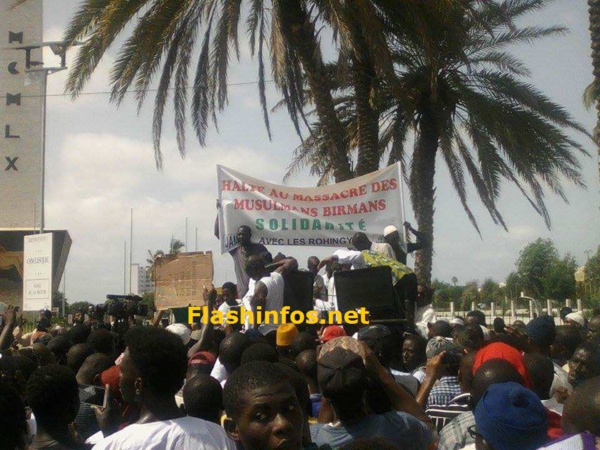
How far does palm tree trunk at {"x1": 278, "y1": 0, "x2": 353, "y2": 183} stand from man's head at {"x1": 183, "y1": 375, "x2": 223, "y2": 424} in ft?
27.4

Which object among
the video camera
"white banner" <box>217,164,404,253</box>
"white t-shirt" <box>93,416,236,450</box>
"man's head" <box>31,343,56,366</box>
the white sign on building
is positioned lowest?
"white t-shirt" <box>93,416,236,450</box>

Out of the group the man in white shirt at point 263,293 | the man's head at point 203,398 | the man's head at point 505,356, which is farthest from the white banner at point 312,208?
the man's head at point 203,398

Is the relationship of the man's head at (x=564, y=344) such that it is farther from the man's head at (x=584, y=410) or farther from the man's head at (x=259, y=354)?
the man's head at (x=584, y=410)

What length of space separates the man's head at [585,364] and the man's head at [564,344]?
1.30 metres

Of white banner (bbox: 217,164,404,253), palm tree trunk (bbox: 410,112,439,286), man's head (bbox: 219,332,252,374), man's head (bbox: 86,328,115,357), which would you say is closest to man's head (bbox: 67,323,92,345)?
man's head (bbox: 86,328,115,357)

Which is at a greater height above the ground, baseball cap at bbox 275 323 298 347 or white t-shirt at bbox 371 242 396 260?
white t-shirt at bbox 371 242 396 260

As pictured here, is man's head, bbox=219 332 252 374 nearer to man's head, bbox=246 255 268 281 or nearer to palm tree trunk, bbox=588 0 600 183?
man's head, bbox=246 255 268 281

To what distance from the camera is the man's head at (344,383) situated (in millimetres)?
3242

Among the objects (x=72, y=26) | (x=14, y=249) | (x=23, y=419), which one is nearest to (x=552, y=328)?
(x=23, y=419)

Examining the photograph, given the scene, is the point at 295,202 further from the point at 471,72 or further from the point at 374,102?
the point at 471,72

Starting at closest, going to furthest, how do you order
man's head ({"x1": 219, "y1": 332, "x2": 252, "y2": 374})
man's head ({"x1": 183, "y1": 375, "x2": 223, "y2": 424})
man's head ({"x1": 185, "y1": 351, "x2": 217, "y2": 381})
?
man's head ({"x1": 183, "y1": 375, "x2": 223, "y2": 424})
man's head ({"x1": 219, "y1": 332, "x2": 252, "y2": 374})
man's head ({"x1": 185, "y1": 351, "x2": 217, "y2": 381})

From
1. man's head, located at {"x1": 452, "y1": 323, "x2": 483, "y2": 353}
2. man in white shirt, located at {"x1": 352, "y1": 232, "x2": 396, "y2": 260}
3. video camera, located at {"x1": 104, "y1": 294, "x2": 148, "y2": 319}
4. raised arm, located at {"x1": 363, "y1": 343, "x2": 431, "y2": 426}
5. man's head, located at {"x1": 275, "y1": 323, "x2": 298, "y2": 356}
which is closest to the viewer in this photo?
raised arm, located at {"x1": 363, "y1": 343, "x2": 431, "y2": 426}

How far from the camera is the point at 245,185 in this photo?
10367mm

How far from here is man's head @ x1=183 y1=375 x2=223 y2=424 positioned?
146 inches
